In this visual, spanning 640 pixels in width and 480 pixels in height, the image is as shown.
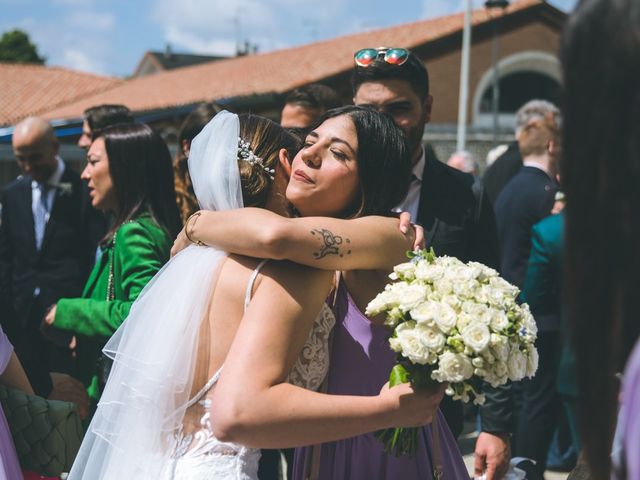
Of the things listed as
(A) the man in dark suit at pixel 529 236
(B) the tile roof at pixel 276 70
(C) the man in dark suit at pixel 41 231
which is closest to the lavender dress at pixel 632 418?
(A) the man in dark suit at pixel 529 236

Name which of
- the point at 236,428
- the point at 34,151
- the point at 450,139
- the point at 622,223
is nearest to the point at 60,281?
the point at 34,151

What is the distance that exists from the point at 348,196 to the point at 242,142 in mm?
371

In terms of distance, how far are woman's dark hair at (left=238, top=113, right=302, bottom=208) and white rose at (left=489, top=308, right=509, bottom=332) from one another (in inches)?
32.9

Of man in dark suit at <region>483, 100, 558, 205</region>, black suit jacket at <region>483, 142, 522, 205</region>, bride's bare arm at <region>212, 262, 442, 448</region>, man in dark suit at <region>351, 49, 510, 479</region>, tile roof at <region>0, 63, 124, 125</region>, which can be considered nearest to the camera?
bride's bare arm at <region>212, 262, 442, 448</region>

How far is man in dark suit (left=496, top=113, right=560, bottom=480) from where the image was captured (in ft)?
17.0

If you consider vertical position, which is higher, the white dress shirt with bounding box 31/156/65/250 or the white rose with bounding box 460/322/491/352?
the white dress shirt with bounding box 31/156/65/250

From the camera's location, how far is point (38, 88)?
1795 inches

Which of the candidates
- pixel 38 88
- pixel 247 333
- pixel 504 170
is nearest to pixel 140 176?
pixel 247 333

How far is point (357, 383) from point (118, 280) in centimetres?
169

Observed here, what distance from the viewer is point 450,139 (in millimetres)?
27906

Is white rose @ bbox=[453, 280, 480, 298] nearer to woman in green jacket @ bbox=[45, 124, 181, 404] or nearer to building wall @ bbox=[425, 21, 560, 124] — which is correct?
woman in green jacket @ bbox=[45, 124, 181, 404]

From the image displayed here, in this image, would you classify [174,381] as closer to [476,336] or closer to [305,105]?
[476,336]

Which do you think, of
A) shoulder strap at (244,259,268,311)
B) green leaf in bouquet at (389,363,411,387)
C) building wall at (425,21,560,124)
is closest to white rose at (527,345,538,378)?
green leaf in bouquet at (389,363,411,387)

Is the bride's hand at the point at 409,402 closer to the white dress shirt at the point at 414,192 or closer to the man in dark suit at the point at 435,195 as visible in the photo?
the man in dark suit at the point at 435,195
